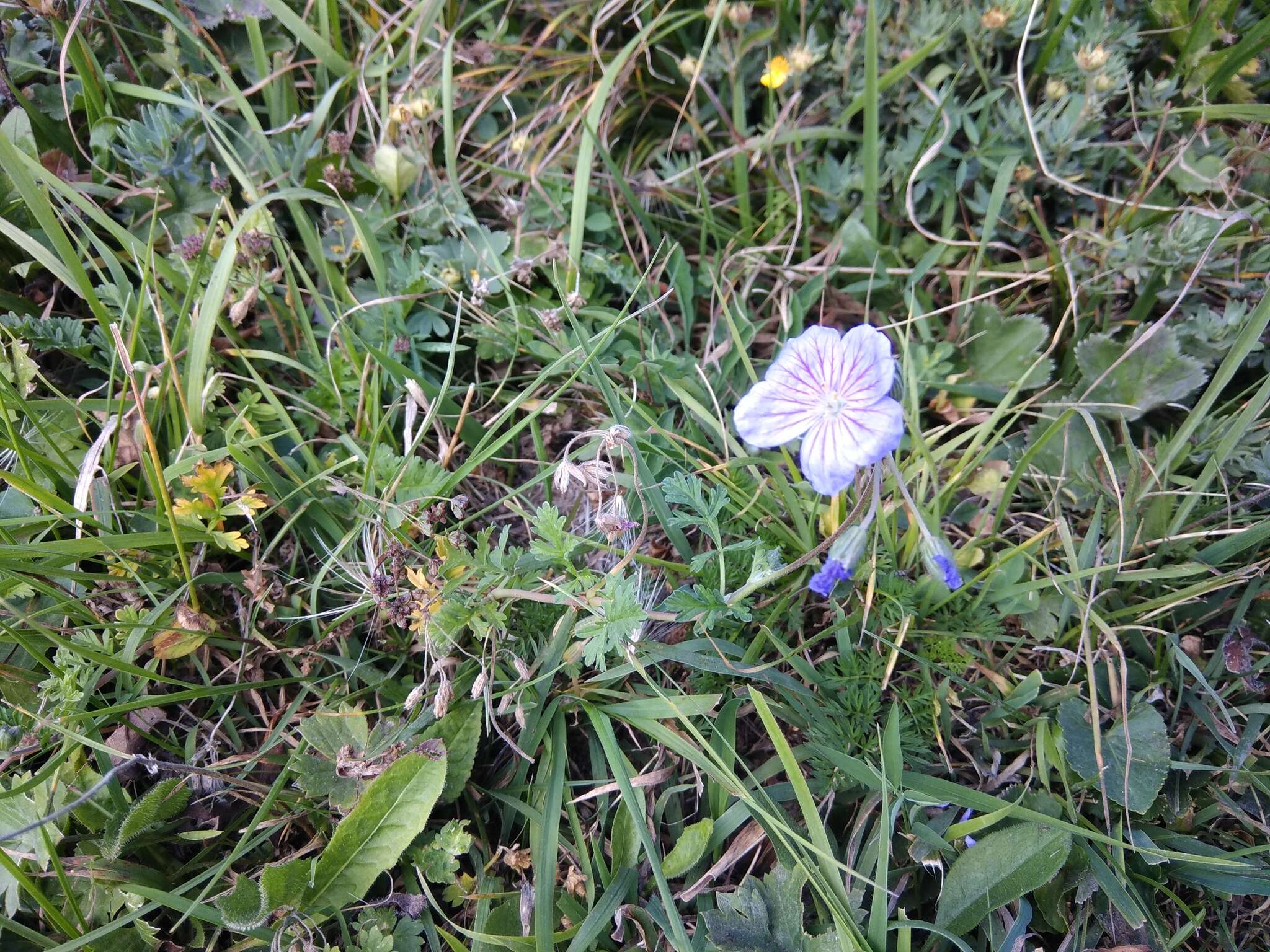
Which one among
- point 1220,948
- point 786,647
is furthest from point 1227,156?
point 1220,948

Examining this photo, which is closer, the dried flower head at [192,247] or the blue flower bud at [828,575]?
the blue flower bud at [828,575]

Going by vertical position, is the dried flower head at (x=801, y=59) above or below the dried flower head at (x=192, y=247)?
above

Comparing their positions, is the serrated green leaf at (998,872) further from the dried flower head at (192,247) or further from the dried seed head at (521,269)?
the dried flower head at (192,247)

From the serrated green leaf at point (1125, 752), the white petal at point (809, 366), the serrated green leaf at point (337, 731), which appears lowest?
the serrated green leaf at point (1125, 752)

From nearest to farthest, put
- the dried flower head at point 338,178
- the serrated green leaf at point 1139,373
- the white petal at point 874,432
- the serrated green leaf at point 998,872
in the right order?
the white petal at point 874,432 → the serrated green leaf at point 998,872 → the serrated green leaf at point 1139,373 → the dried flower head at point 338,178

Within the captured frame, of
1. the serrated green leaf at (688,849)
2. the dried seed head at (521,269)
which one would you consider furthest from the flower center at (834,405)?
the dried seed head at (521,269)

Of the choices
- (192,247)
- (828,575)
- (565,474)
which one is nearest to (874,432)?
(828,575)

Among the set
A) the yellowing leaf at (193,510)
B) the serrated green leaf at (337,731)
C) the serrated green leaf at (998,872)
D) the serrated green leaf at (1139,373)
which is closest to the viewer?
the serrated green leaf at (998,872)
